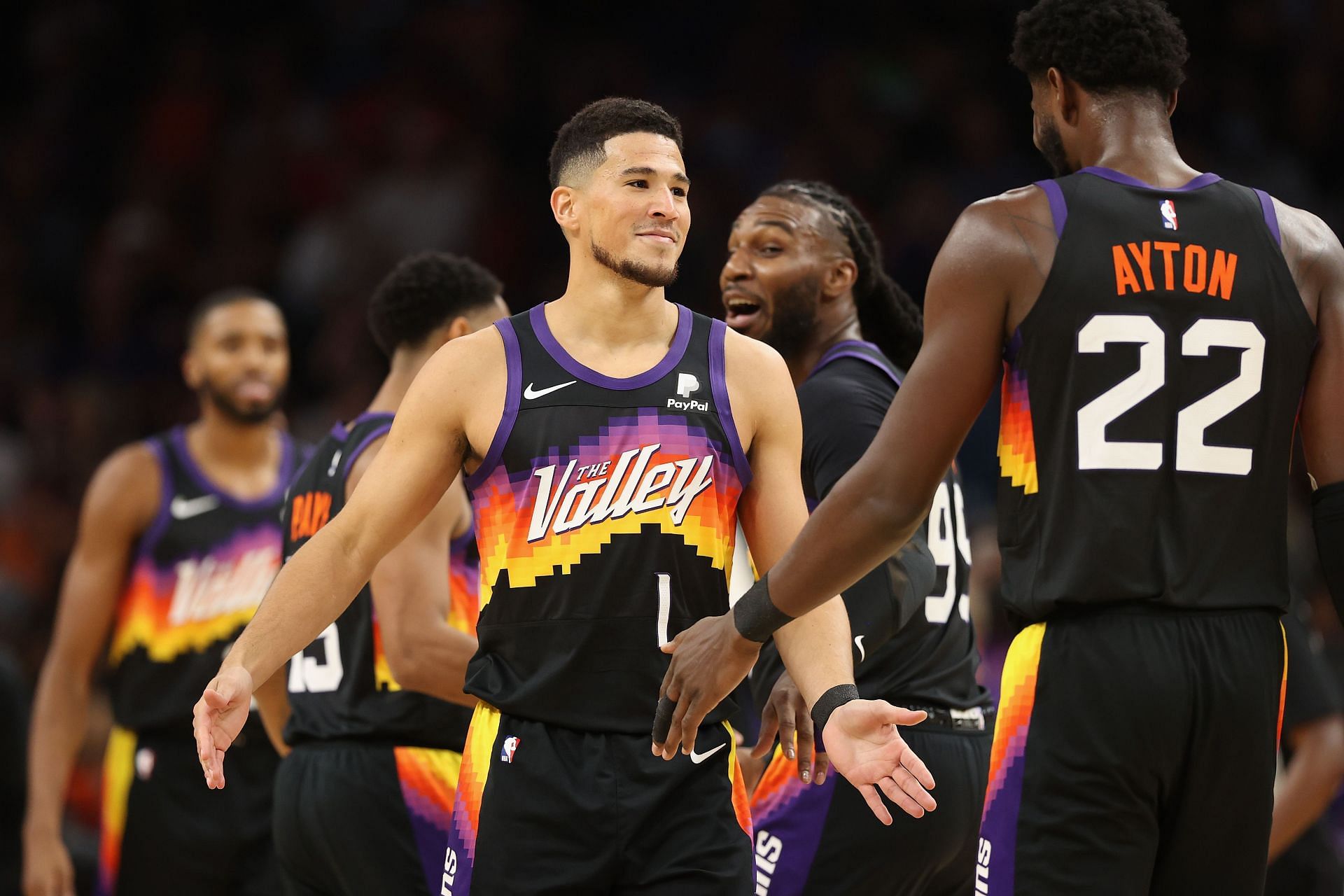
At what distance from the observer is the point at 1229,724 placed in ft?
11.1

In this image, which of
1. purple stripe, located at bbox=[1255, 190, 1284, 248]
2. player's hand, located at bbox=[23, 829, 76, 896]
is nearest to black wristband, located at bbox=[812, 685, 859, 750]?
purple stripe, located at bbox=[1255, 190, 1284, 248]

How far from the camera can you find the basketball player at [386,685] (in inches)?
198

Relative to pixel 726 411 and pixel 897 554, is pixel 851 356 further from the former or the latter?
pixel 726 411

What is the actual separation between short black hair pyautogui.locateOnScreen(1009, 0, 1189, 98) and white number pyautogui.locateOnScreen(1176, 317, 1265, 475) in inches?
23.9

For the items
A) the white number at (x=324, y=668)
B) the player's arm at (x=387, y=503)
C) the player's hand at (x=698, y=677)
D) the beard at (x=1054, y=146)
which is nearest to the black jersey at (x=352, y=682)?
the white number at (x=324, y=668)

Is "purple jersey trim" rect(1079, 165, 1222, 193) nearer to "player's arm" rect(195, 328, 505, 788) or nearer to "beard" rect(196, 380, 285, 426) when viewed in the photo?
"player's arm" rect(195, 328, 505, 788)

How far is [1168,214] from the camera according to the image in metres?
3.53

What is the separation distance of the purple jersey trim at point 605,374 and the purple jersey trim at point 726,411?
86 mm

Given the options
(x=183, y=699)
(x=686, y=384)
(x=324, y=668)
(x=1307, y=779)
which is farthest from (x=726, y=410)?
(x=183, y=699)

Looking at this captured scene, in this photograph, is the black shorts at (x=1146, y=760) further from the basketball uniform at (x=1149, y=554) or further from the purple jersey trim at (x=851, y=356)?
the purple jersey trim at (x=851, y=356)

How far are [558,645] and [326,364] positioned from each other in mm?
8112

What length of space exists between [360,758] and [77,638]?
2424 mm

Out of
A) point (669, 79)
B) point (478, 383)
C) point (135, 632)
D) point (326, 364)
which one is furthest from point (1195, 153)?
point (478, 383)

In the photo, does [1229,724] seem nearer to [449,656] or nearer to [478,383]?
[478,383]
